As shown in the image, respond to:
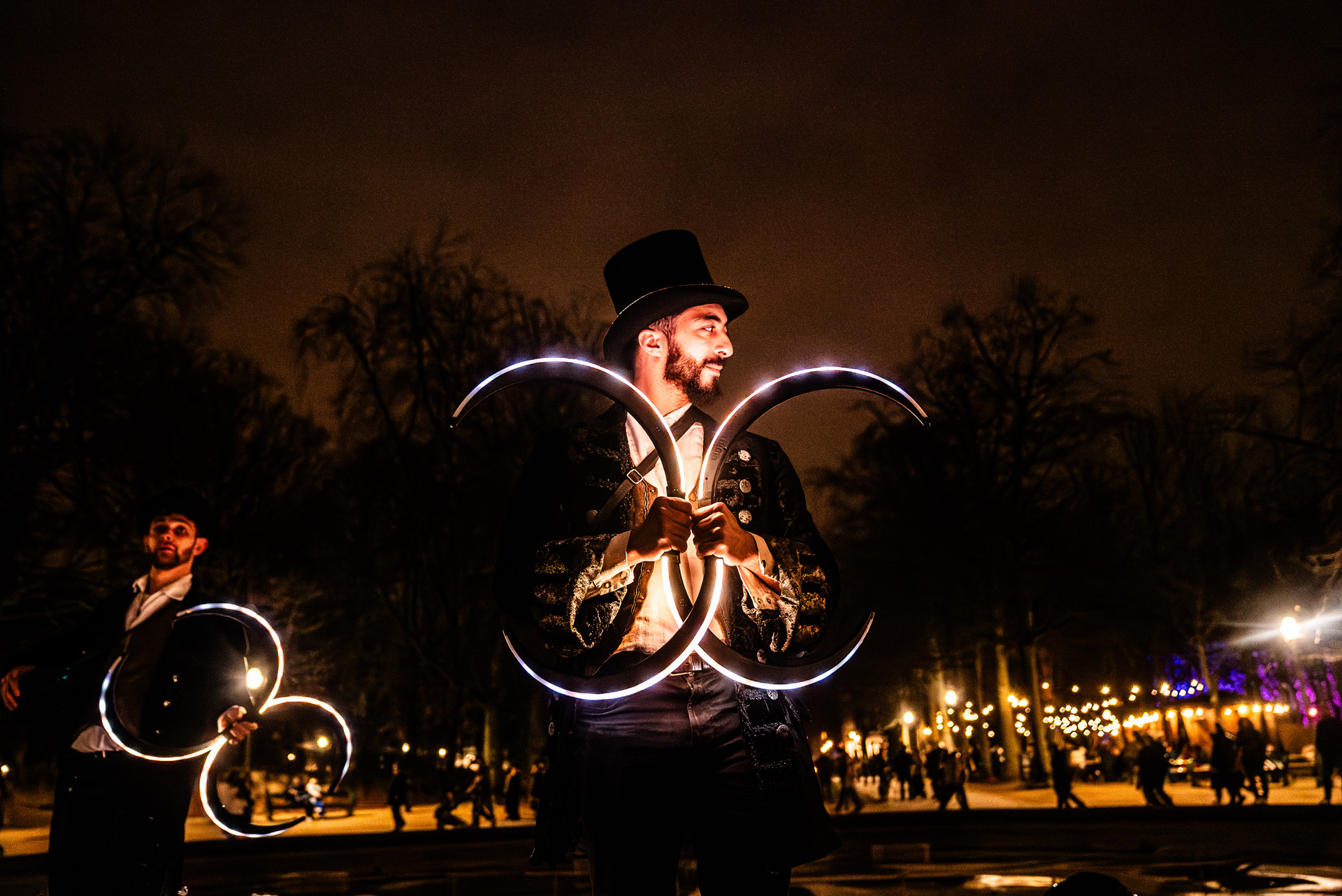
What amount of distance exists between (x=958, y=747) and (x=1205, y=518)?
11205 mm

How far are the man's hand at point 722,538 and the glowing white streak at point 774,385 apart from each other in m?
0.10

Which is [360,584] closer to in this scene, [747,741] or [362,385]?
[362,385]

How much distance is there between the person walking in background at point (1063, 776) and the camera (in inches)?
938

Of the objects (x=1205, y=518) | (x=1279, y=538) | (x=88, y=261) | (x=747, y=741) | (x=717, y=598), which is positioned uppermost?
(x=88, y=261)

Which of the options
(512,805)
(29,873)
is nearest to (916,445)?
(512,805)

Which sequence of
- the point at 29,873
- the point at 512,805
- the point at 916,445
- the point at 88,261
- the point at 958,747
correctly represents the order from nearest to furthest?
1. the point at 29,873
2. the point at 88,261
3. the point at 512,805
4. the point at 916,445
5. the point at 958,747

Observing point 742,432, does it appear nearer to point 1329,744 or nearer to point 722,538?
point 722,538

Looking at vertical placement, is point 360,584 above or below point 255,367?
below

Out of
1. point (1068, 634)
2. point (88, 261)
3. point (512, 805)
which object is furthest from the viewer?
point (1068, 634)

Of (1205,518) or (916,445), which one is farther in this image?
(1205,518)

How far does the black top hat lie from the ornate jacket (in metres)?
0.32

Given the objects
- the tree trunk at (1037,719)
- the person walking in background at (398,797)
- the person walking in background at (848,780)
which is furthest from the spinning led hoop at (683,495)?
the tree trunk at (1037,719)

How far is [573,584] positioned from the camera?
9.91 ft

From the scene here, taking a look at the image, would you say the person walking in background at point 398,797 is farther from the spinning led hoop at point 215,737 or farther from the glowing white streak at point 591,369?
the glowing white streak at point 591,369
